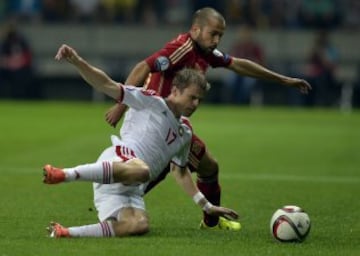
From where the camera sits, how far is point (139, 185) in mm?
10914

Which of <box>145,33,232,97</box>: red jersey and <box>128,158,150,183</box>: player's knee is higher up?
<box>145,33,232,97</box>: red jersey

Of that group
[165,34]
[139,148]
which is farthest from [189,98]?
[165,34]

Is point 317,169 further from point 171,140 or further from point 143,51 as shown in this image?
point 143,51

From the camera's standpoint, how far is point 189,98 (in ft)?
35.6

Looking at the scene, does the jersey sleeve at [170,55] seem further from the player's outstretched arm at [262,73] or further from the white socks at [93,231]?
the white socks at [93,231]

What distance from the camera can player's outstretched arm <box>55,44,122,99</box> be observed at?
1008 cm

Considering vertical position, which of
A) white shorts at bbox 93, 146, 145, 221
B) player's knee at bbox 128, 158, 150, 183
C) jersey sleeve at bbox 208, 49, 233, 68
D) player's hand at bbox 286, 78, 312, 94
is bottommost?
white shorts at bbox 93, 146, 145, 221

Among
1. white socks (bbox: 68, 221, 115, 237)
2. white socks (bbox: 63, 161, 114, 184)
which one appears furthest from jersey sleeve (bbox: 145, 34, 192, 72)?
white socks (bbox: 68, 221, 115, 237)

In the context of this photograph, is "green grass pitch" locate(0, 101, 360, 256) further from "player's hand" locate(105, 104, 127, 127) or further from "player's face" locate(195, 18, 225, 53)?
"player's face" locate(195, 18, 225, 53)

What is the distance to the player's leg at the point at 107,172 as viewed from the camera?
9.96m

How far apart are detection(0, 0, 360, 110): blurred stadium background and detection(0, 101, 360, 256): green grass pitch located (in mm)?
4646

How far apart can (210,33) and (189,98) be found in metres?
1.15

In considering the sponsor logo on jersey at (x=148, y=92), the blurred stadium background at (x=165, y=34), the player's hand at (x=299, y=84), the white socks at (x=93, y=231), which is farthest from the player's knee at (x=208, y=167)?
the blurred stadium background at (x=165, y=34)

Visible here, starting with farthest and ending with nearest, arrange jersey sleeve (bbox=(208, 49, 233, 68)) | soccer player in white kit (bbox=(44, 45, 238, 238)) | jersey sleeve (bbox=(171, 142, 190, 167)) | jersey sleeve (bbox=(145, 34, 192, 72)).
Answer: jersey sleeve (bbox=(208, 49, 233, 68)), jersey sleeve (bbox=(145, 34, 192, 72)), jersey sleeve (bbox=(171, 142, 190, 167)), soccer player in white kit (bbox=(44, 45, 238, 238))
